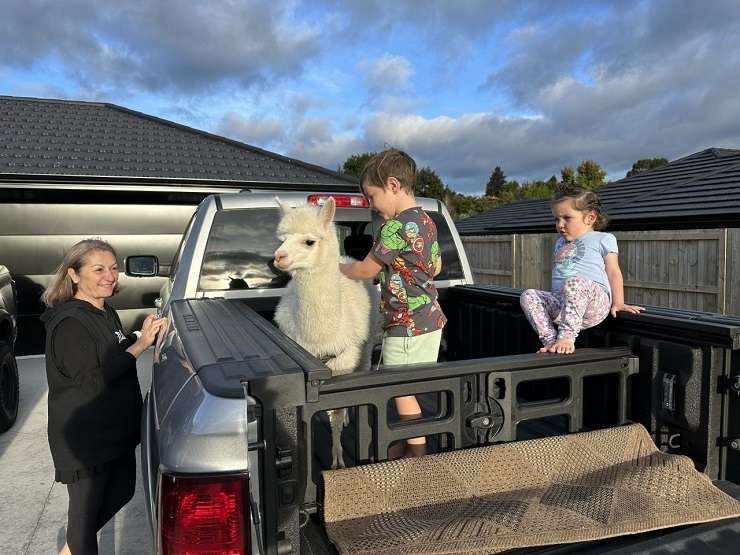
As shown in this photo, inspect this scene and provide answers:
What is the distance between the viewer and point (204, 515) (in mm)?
1397

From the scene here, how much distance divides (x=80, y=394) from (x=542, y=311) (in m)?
2.49

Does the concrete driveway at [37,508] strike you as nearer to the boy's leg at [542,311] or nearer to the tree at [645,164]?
the boy's leg at [542,311]

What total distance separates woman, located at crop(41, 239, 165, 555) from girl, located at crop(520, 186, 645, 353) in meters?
2.13

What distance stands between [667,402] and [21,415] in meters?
7.71

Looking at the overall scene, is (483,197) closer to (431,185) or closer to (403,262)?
(431,185)

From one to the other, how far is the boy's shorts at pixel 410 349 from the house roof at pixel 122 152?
9321 mm

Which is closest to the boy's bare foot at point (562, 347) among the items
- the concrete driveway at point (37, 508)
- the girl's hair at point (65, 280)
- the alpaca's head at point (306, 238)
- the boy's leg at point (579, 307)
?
the boy's leg at point (579, 307)

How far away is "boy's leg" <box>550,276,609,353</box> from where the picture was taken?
8.45ft

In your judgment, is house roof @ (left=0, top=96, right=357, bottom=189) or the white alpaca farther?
house roof @ (left=0, top=96, right=357, bottom=189)

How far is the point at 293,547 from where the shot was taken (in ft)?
4.98

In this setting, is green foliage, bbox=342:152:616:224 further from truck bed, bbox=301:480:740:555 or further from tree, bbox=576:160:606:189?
truck bed, bbox=301:480:740:555

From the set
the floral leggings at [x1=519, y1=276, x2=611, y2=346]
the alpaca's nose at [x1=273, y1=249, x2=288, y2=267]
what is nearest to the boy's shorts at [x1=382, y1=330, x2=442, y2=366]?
the floral leggings at [x1=519, y1=276, x2=611, y2=346]

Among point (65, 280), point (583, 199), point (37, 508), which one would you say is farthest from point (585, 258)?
point (37, 508)

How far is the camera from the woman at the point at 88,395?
8.57ft
